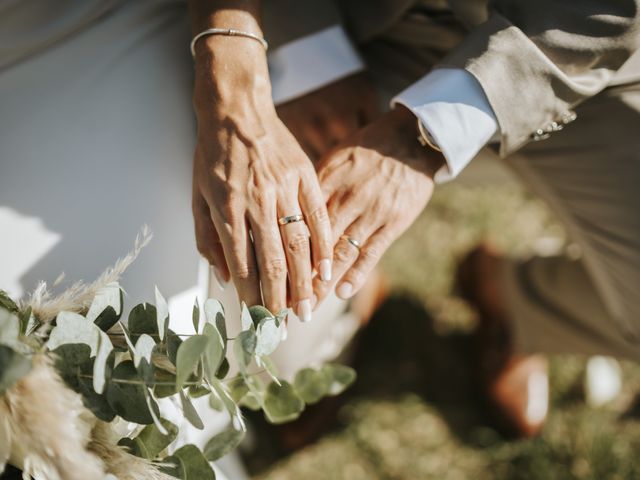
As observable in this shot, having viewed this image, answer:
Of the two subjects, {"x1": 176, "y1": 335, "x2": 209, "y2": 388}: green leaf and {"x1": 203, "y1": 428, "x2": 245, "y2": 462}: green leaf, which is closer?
{"x1": 176, "y1": 335, "x2": 209, "y2": 388}: green leaf

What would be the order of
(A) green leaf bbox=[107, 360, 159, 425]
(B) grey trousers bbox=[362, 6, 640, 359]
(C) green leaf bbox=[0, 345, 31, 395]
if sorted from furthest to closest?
(B) grey trousers bbox=[362, 6, 640, 359] → (A) green leaf bbox=[107, 360, 159, 425] → (C) green leaf bbox=[0, 345, 31, 395]

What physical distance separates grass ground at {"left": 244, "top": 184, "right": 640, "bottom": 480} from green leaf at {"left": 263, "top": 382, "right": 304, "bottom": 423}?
3.11ft

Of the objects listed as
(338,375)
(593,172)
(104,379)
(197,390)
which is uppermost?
(104,379)

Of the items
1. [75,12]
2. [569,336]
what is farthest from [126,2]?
[569,336]

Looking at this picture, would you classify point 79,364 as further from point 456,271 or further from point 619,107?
point 456,271

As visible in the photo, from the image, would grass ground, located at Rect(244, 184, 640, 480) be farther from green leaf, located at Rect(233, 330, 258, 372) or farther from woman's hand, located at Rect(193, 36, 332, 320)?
green leaf, located at Rect(233, 330, 258, 372)

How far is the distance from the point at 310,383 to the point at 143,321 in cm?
30

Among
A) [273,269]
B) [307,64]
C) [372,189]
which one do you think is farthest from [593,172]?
[273,269]

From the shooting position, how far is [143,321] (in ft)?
2.54

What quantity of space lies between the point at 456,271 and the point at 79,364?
5.37ft

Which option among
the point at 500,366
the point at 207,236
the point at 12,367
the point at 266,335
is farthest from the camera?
the point at 500,366

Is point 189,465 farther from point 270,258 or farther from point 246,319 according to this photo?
point 270,258

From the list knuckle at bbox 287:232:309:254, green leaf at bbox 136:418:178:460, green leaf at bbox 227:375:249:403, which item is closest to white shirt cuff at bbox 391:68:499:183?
knuckle at bbox 287:232:309:254

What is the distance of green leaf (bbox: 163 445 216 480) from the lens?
77 centimetres
